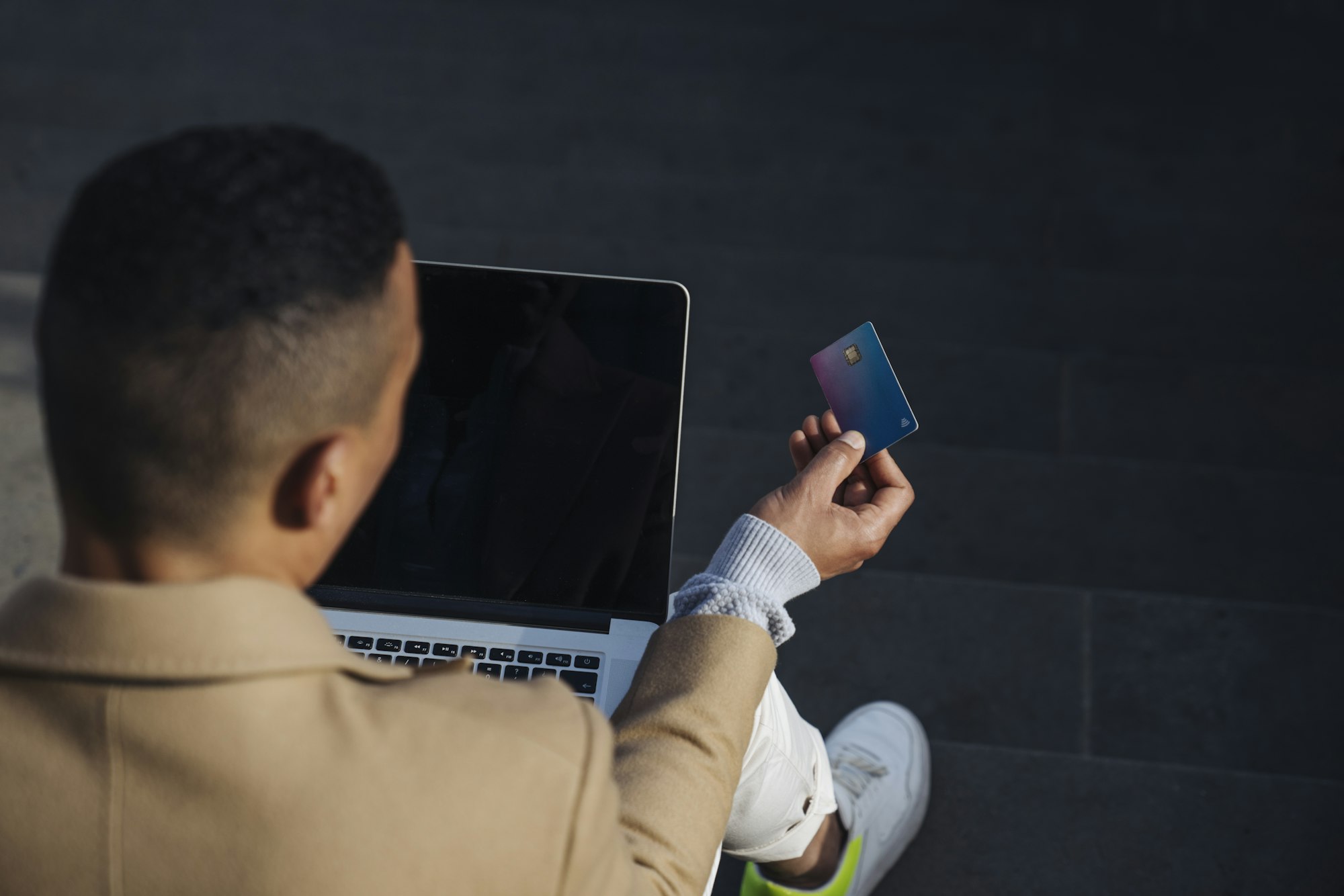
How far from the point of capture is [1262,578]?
2.20m

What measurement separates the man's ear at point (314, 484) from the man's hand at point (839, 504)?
558 millimetres

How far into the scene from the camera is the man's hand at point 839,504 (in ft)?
3.90

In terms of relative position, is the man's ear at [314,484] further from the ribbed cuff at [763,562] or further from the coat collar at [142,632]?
the ribbed cuff at [763,562]

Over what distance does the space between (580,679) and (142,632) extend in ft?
2.12

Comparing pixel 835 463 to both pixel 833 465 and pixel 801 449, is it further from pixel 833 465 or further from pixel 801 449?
pixel 801 449

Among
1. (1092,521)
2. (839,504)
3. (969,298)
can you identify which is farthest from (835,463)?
(969,298)

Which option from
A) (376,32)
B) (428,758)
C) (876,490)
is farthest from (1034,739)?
(376,32)

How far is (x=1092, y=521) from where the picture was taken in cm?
227

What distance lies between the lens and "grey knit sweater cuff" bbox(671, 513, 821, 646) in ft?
3.69

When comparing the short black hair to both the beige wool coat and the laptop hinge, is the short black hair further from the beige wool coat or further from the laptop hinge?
the laptop hinge

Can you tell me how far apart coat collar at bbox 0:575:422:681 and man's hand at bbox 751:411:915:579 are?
Result: 623 mm

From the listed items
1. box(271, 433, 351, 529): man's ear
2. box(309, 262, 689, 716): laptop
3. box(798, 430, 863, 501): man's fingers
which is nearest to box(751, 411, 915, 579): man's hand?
box(798, 430, 863, 501): man's fingers

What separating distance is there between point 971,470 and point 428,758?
1835 millimetres

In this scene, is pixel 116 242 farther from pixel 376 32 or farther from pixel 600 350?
pixel 376 32
